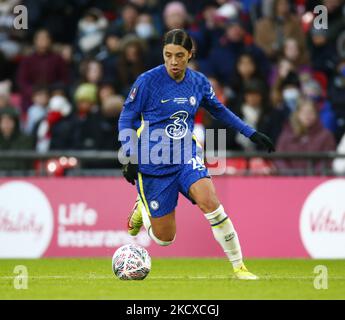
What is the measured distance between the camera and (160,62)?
18.0 meters

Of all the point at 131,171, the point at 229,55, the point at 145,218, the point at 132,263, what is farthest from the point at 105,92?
the point at 132,263

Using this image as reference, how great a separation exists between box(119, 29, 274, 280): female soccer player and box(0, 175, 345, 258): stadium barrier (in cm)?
378

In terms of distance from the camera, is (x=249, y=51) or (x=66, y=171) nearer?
(x=66, y=171)

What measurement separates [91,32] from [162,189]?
28.3 feet

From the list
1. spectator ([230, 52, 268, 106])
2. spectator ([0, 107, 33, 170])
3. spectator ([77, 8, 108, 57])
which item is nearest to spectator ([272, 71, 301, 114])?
spectator ([230, 52, 268, 106])

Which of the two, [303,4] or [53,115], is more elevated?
[303,4]

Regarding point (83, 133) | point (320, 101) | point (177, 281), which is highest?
point (320, 101)

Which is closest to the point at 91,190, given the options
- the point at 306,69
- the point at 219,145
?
the point at 219,145

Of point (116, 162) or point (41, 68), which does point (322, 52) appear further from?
point (41, 68)

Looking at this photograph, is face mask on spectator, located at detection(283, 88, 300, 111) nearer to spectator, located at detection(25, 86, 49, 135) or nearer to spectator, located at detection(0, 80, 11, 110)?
spectator, located at detection(25, 86, 49, 135)

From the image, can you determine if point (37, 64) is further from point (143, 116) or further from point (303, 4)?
point (143, 116)

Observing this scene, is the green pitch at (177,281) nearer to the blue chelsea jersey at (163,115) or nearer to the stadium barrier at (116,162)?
the blue chelsea jersey at (163,115)
